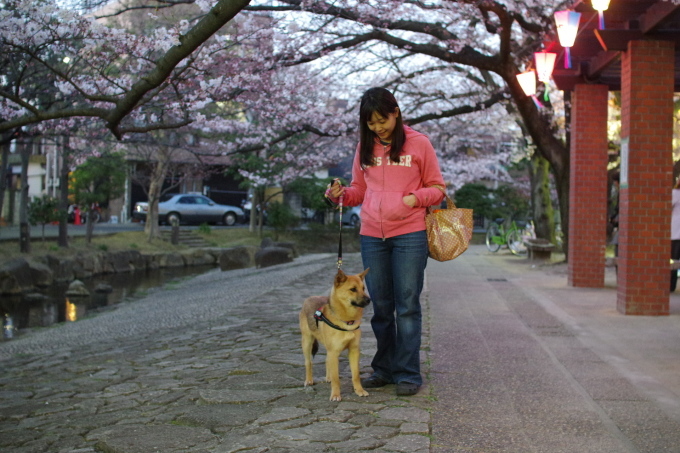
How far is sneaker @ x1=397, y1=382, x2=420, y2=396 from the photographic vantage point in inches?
185

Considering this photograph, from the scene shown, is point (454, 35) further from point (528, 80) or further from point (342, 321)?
point (342, 321)

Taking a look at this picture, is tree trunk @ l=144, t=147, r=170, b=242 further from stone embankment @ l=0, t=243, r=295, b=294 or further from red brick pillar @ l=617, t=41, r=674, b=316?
red brick pillar @ l=617, t=41, r=674, b=316

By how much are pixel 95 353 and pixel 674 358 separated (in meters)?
5.92

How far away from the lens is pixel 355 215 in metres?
40.2

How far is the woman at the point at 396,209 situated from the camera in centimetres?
455

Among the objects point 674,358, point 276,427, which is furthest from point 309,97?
point 276,427

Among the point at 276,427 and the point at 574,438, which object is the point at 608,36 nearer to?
the point at 574,438

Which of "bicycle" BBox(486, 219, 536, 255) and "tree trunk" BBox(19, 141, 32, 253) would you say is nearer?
"tree trunk" BBox(19, 141, 32, 253)

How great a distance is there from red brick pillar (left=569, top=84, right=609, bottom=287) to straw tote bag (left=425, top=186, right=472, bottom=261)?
7.85 meters

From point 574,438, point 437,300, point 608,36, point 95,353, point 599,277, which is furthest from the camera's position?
point 599,277

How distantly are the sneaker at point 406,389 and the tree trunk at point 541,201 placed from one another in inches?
712

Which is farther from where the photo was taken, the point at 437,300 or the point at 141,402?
the point at 437,300

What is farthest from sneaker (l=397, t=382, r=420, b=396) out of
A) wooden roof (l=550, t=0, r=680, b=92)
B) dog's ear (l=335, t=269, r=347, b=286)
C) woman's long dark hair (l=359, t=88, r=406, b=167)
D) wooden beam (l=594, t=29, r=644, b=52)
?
wooden beam (l=594, t=29, r=644, b=52)

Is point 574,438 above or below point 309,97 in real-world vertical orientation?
below
